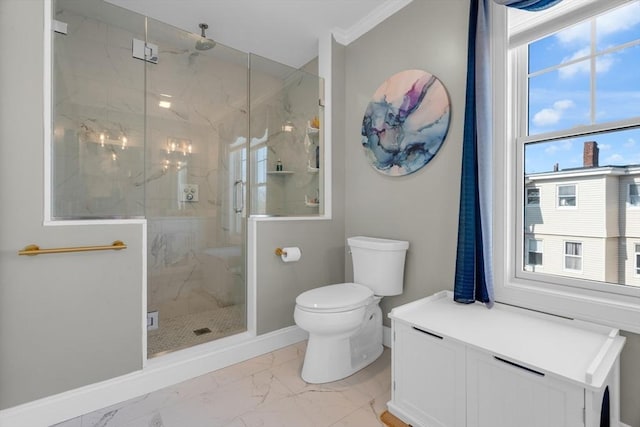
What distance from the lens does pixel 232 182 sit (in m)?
2.60

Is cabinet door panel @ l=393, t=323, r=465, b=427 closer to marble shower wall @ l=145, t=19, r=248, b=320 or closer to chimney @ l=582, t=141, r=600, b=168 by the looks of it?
chimney @ l=582, t=141, r=600, b=168

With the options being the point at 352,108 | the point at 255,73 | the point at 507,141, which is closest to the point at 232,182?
the point at 255,73

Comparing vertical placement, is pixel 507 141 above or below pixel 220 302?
above

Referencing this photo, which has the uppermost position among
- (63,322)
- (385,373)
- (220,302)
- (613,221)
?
(613,221)

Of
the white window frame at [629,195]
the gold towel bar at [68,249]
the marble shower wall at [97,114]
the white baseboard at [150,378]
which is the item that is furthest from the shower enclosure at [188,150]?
the white window frame at [629,195]

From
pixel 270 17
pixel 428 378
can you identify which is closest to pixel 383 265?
pixel 428 378

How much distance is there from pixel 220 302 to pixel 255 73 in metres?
1.95

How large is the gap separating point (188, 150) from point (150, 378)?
1765 mm

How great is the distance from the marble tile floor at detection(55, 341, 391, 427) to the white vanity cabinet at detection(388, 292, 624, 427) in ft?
0.76

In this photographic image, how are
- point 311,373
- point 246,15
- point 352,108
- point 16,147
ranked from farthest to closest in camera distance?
point 352,108, point 246,15, point 311,373, point 16,147

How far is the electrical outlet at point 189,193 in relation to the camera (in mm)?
2609

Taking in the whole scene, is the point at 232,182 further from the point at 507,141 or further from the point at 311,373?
the point at 507,141

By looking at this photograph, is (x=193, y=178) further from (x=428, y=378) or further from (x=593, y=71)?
(x=593, y=71)

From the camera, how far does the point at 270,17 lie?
7.75 feet
